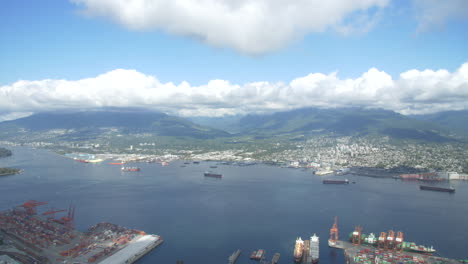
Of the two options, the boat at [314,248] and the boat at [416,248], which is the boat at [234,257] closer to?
the boat at [314,248]

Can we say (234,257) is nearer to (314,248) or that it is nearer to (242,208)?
(314,248)

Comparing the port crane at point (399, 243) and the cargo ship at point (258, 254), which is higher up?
the port crane at point (399, 243)

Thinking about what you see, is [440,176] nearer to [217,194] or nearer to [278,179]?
[278,179]

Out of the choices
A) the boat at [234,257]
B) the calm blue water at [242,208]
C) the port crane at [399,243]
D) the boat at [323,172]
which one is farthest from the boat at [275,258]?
the boat at [323,172]

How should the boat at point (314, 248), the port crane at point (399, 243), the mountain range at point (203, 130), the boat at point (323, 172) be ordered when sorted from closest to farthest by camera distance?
the boat at point (314, 248) → the port crane at point (399, 243) → the boat at point (323, 172) → the mountain range at point (203, 130)

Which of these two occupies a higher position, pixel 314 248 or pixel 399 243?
pixel 399 243

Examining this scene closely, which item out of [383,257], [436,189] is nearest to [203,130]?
[436,189]
